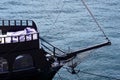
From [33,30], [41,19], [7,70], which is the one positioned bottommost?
[41,19]

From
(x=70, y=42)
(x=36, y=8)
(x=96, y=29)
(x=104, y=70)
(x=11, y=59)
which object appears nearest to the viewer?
(x=11, y=59)

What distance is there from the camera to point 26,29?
23375mm

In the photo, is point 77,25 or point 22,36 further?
point 77,25

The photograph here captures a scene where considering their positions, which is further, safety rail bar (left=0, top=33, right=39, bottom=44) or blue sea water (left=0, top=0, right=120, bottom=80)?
blue sea water (left=0, top=0, right=120, bottom=80)

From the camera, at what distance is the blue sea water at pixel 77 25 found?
106ft

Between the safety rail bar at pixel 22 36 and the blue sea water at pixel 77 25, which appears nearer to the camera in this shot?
the safety rail bar at pixel 22 36

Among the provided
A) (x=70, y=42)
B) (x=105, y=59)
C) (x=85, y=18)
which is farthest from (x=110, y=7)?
(x=105, y=59)

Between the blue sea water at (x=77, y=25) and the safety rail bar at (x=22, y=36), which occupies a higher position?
the safety rail bar at (x=22, y=36)

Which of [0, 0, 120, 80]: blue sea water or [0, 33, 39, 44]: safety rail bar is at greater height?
[0, 33, 39, 44]: safety rail bar

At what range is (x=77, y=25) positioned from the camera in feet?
146

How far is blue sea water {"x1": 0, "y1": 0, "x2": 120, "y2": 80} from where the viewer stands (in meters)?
32.2

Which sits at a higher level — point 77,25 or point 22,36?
point 22,36

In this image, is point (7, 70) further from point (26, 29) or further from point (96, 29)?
point (96, 29)

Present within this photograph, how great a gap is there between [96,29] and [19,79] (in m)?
22.6
